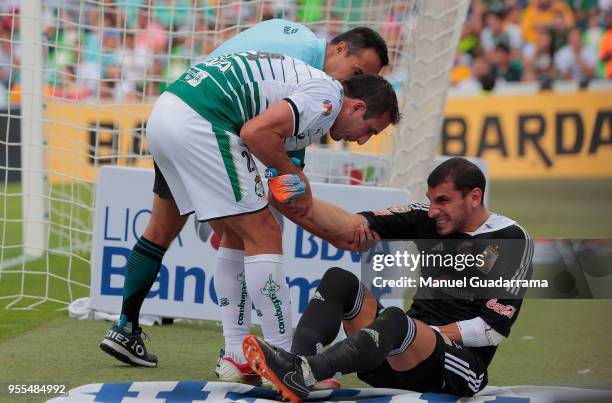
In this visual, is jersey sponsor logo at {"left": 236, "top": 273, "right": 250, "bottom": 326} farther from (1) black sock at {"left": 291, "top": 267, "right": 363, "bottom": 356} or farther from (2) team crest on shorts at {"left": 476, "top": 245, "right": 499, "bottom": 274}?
(2) team crest on shorts at {"left": 476, "top": 245, "right": 499, "bottom": 274}

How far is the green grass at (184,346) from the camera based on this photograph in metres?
5.01

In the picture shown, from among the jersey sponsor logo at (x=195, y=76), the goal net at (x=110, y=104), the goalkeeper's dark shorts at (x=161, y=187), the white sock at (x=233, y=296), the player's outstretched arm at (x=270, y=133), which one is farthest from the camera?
the goal net at (x=110, y=104)

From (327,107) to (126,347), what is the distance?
1.47 metres

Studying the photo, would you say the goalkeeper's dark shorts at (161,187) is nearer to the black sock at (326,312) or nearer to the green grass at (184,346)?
the green grass at (184,346)

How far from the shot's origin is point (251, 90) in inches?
183

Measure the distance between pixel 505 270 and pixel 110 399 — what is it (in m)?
1.60

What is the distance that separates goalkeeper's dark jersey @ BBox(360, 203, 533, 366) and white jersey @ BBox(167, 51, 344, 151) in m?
0.50

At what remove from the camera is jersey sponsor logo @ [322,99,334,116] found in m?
Result: 4.48

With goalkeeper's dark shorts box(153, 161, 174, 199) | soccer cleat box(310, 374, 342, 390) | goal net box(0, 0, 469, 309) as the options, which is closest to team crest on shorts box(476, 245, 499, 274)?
soccer cleat box(310, 374, 342, 390)

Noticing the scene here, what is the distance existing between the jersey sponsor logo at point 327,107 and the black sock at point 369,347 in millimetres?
828

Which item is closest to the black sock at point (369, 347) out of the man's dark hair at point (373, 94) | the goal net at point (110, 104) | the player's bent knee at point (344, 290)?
the player's bent knee at point (344, 290)

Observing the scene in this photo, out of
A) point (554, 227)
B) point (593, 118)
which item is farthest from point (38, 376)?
point (593, 118)

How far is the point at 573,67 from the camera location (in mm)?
17672

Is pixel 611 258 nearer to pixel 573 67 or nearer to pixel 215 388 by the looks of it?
pixel 215 388
